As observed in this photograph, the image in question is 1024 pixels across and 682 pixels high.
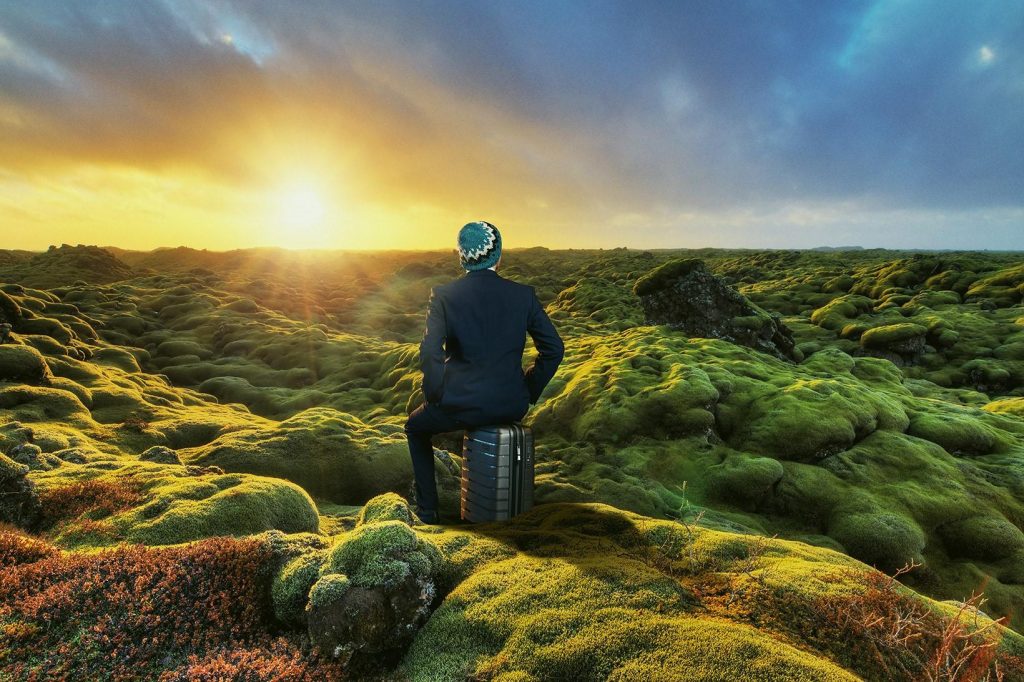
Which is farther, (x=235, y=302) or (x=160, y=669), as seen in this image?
(x=235, y=302)

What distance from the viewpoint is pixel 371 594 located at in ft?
16.7

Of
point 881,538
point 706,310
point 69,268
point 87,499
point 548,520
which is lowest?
point 881,538

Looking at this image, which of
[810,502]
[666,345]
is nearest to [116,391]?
[666,345]

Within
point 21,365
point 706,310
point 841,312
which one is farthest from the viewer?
point 841,312

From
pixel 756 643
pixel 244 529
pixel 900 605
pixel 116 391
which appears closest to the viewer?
pixel 756 643

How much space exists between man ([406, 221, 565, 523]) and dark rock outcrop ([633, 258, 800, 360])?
77.8 feet

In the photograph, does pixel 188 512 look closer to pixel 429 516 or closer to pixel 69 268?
pixel 429 516

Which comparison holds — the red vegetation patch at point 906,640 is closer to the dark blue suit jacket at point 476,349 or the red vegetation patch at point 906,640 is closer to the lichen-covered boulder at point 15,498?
the dark blue suit jacket at point 476,349

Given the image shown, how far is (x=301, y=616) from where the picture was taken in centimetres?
543

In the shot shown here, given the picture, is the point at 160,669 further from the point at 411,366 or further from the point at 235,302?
the point at 235,302

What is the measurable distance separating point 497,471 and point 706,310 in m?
25.2

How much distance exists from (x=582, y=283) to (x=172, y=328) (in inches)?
1608

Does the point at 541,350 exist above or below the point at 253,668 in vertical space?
above

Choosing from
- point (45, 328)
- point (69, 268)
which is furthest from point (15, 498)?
point (69, 268)
